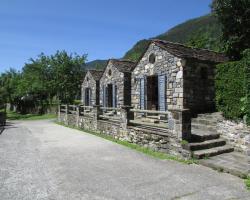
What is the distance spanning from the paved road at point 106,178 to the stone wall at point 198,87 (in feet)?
14.1

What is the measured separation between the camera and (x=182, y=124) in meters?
8.26

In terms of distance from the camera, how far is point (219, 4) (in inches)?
554

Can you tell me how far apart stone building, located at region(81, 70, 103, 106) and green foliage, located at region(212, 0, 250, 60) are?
10.2 metres

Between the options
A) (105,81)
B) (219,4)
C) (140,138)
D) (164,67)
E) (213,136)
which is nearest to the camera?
(213,136)

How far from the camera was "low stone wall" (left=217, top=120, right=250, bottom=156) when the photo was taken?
8469 mm

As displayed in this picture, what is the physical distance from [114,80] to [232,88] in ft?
32.0

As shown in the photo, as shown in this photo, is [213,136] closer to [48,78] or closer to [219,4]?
[219,4]

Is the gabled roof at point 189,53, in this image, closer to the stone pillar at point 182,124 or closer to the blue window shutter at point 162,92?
the blue window shutter at point 162,92

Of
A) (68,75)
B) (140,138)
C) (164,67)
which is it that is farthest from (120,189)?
(68,75)

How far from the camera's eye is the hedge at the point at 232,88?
8.69 m

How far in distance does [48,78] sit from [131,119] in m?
22.4

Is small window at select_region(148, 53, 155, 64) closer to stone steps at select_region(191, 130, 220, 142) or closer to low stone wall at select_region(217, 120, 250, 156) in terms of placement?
low stone wall at select_region(217, 120, 250, 156)

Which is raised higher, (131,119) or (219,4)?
(219,4)

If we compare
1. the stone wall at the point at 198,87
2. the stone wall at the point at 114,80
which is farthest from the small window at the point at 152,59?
the stone wall at the point at 114,80
